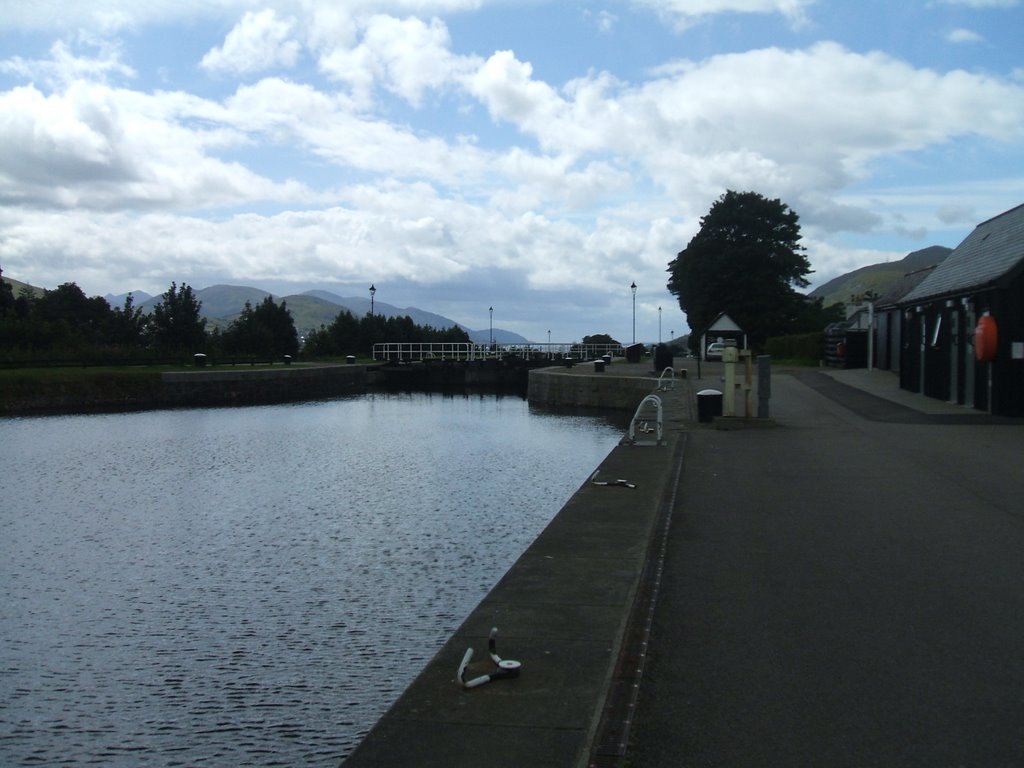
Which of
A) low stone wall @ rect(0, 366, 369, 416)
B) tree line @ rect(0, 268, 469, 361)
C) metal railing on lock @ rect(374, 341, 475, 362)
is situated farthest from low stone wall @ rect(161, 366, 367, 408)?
metal railing on lock @ rect(374, 341, 475, 362)

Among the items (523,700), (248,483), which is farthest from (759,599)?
(248,483)

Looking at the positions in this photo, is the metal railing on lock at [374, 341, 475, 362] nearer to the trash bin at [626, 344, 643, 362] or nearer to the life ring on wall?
the trash bin at [626, 344, 643, 362]

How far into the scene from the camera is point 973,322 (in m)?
22.5

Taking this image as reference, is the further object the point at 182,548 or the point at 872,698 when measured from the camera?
the point at 182,548

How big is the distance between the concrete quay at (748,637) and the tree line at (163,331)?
4150cm

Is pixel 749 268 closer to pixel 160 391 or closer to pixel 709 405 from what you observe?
pixel 160 391

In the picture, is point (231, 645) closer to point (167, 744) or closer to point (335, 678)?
point (335, 678)

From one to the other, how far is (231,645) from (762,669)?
4.74 m

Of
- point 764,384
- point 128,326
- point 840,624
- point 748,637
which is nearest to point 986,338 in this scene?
point 764,384

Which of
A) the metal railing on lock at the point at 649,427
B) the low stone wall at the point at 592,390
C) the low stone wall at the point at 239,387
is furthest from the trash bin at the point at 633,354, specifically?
the metal railing on lock at the point at 649,427

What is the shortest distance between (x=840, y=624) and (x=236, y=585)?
6.43 meters

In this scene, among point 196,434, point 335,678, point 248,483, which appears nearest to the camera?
point 335,678

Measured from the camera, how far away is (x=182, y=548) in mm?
12500

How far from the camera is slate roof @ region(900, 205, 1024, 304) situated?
21.6 metres
